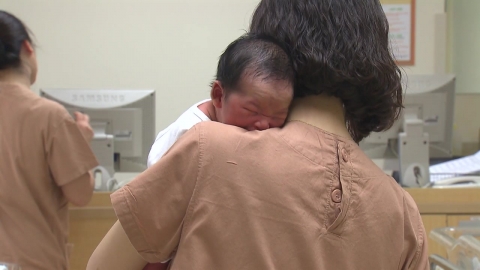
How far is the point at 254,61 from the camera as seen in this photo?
88 cm

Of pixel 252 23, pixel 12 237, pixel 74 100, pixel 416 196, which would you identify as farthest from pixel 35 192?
Answer: pixel 416 196

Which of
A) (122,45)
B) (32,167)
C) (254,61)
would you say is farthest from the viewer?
(122,45)

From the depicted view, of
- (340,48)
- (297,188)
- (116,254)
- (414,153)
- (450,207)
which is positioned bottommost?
(450,207)

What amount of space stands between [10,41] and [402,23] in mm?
2799

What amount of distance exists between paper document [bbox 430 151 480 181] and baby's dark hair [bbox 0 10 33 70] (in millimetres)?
1890

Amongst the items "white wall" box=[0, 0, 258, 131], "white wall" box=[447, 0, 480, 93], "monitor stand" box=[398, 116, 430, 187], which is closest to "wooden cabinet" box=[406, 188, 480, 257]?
"monitor stand" box=[398, 116, 430, 187]

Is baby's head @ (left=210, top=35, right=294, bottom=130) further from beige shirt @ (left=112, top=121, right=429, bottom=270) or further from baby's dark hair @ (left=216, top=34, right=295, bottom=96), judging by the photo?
beige shirt @ (left=112, top=121, right=429, bottom=270)

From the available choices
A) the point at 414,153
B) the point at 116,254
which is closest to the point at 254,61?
the point at 116,254

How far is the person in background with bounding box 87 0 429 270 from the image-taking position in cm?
73

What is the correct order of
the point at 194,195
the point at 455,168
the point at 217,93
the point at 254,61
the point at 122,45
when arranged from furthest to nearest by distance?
the point at 122,45
the point at 455,168
the point at 217,93
the point at 254,61
the point at 194,195

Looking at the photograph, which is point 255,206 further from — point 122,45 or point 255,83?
point 122,45

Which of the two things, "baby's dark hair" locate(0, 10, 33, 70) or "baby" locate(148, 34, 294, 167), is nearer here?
"baby" locate(148, 34, 294, 167)

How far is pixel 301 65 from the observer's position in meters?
0.80

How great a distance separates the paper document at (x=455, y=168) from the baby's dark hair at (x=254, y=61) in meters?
1.77
